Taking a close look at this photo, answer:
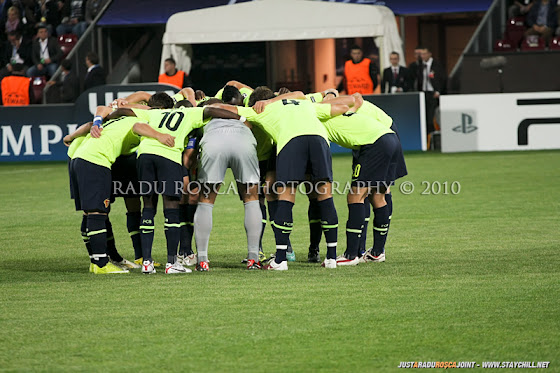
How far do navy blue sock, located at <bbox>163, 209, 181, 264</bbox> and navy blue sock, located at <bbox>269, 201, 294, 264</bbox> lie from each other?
967 mm

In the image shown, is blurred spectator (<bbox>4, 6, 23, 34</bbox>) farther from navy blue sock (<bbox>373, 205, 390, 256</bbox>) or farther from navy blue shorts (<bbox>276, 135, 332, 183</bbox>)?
navy blue shorts (<bbox>276, 135, 332, 183</bbox>)

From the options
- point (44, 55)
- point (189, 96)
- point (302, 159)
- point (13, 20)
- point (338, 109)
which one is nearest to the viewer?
point (302, 159)

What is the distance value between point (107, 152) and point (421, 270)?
10.9 ft

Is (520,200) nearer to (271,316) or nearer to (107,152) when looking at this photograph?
(107,152)

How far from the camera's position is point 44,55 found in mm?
27562

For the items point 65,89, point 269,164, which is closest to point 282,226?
point 269,164

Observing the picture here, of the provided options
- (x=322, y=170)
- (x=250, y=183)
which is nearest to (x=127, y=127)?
(x=250, y=183)

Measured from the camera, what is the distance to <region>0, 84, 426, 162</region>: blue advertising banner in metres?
23.6

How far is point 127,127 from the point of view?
10344 millimetres

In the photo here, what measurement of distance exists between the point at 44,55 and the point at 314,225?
1827 cm

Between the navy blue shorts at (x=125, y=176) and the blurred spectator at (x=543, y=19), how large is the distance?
16.6 m

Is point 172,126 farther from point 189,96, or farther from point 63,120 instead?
point 63,120

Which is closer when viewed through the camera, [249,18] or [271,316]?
[271,316]

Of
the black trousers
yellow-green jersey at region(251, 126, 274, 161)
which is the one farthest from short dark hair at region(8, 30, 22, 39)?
yellow-green jersey at region(251, 126, 274, 161)
